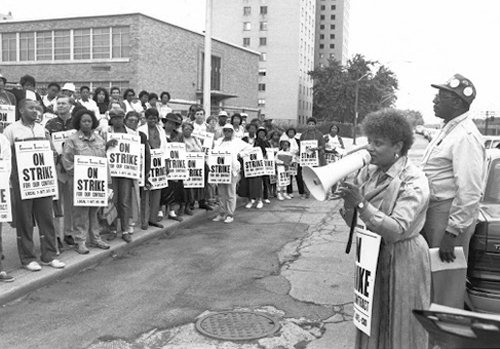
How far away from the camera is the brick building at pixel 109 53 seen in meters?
38.2

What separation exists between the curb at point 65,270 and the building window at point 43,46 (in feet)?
123

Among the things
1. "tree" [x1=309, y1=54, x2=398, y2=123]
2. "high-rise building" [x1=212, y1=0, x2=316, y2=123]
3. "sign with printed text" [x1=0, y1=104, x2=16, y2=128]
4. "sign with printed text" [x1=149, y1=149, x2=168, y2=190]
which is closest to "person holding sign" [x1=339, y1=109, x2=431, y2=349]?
"sign with printed text" [x1=149, y1=149, x2=168, y2=190]

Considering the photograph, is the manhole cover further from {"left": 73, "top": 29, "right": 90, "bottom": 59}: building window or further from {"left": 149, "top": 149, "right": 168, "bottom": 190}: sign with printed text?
{"left": 73, "top": 29, "right": 90, "bottom": 59}: building window

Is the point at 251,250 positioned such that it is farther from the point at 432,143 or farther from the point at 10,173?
the point at 432,143

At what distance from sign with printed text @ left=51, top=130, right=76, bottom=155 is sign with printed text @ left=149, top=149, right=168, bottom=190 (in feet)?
5.21

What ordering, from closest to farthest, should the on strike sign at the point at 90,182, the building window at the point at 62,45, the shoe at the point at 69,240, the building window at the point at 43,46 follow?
1. the on strike sign at the point at 90,182
2. the shoe at the point at 69,240
3. the building window at the point at 62,45
4. the building window at the point at 43,46

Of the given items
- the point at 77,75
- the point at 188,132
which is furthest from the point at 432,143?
the point at 77,75

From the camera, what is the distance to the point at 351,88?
71125 mm

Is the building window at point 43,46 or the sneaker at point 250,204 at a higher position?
the building window at point 43,46

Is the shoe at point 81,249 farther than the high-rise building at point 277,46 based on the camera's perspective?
No

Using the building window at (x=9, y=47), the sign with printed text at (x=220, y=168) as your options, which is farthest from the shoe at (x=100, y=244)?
the building window at (x=9, y=47)

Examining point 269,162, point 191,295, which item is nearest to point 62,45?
point 269,162

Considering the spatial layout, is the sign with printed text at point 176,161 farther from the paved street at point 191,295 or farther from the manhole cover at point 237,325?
the manhole cover at point 237,325

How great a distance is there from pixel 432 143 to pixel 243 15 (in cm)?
8329
